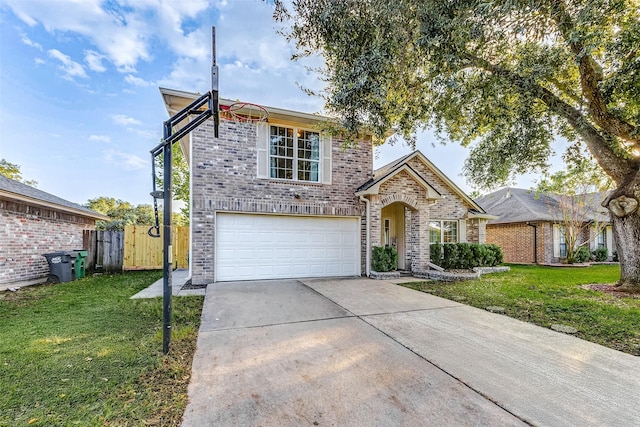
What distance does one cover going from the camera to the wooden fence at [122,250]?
1179 centimetres

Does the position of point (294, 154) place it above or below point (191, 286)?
above

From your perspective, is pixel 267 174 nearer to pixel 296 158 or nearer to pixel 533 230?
pixel 296 158

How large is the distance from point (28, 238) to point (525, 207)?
24.2 m

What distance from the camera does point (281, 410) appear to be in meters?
2.50

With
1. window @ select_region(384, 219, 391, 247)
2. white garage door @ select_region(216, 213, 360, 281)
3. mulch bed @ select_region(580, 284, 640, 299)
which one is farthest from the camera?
window @ select_region(384, 219, 391, 247)

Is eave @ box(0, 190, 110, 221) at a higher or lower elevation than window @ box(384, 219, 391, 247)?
higher

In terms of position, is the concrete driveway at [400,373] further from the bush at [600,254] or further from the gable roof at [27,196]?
the bush at [600,254]

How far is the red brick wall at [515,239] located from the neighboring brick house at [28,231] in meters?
23.1

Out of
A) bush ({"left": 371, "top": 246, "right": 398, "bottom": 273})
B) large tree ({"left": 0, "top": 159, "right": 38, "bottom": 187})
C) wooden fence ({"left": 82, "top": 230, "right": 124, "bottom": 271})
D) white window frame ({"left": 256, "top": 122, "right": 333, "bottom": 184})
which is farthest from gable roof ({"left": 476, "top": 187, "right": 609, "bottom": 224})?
large tree ({"left": 0, "top": 159, "right": 38, "bottom": 187})

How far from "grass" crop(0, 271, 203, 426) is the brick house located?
9.63 feet

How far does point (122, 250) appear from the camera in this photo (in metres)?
11.9

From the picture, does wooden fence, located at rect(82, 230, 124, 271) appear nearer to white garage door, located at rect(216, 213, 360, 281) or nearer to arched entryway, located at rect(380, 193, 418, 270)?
white garage door, located at rect(216, 213, 360, 281)

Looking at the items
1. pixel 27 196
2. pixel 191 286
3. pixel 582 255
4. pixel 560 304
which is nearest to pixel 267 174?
pixel 191 286

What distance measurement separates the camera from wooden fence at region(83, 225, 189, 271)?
1179cm
